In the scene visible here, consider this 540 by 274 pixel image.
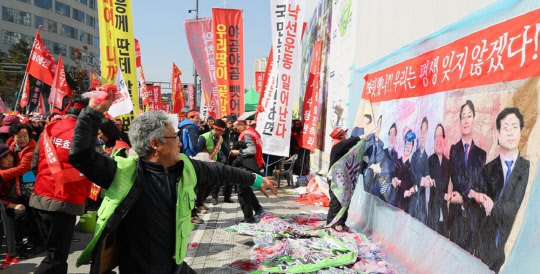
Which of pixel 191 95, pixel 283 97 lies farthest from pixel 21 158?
pixel 191 95

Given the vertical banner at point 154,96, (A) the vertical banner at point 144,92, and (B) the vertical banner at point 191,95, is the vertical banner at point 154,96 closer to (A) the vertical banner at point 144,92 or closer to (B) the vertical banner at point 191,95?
(B) the vertical banner at point 191,95

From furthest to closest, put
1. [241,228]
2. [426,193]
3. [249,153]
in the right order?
[249,153] → [241,228] → [426,193]

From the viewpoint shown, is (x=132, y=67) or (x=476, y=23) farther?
(x=132, y=67)

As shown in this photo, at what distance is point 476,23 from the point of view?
3.71m

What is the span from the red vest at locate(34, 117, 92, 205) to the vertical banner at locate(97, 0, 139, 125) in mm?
4164

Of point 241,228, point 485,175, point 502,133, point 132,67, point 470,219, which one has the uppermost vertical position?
point 132,67

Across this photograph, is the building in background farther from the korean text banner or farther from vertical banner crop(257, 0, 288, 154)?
vertical banner crop(257, 0, 288, 154)

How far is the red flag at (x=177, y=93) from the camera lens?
63.2 feet

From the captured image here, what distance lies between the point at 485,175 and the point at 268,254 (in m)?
2.86

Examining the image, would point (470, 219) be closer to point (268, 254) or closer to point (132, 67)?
point (268, 254)

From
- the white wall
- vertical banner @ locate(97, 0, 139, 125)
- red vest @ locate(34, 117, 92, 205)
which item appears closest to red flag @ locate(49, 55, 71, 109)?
vertical banner @ locate(97, 0, 139, 125)

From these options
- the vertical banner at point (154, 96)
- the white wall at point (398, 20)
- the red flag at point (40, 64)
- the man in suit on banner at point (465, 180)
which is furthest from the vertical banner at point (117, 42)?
the vertical banner at point (154, 96)

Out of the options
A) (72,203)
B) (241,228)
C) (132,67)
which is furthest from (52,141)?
(132,67)

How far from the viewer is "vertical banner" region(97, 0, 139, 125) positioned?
8.25 meters
